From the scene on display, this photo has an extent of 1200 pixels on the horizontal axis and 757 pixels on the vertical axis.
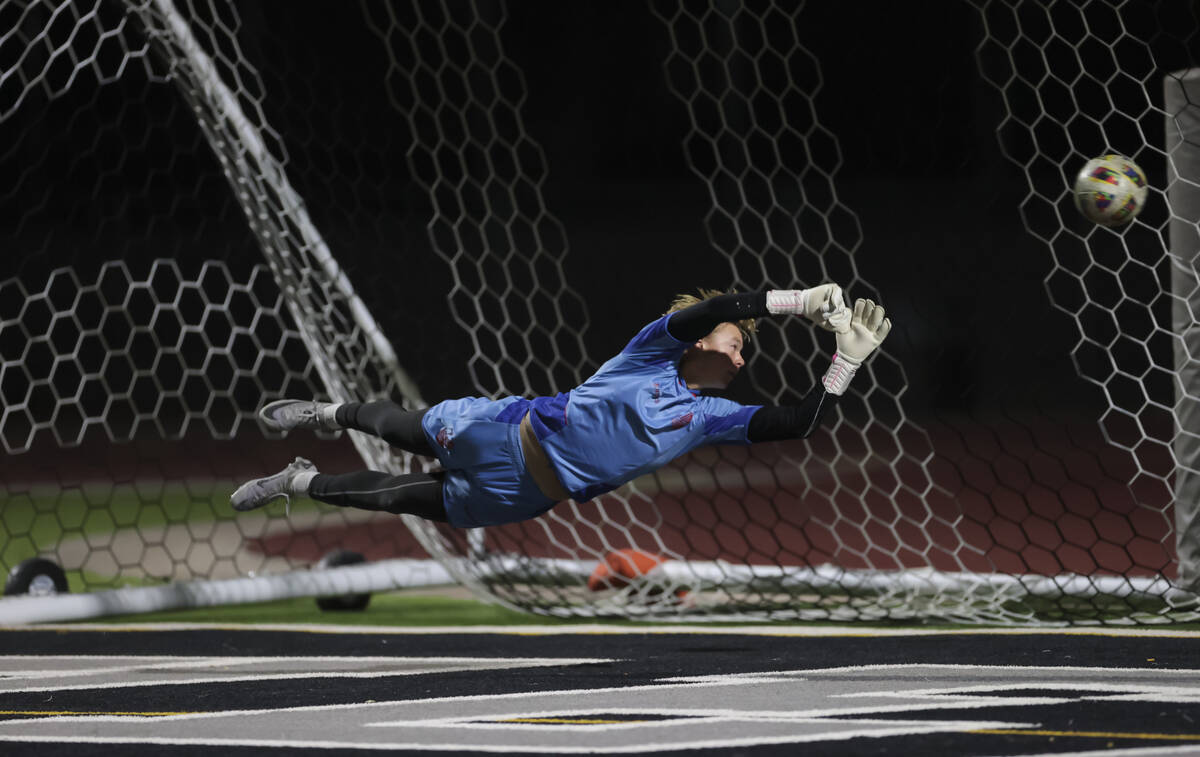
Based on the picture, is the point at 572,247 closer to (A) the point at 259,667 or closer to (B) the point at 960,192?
(B) the point at 960,192

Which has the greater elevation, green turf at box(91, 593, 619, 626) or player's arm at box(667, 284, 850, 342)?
player's arm at box(667, 284, 850, 342)

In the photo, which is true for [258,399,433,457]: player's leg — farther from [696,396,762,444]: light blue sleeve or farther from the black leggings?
[696,396,762,444]: light blue sleeve

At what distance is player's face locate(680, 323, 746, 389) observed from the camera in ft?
16.0

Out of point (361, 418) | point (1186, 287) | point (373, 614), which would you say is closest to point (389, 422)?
point (361, 418)

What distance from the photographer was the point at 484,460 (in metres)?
5.01

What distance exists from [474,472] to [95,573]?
400 centimetres

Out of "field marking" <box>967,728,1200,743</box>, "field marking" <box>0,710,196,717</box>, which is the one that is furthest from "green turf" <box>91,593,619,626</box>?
"field marking" <box>967,728,1200,743</box>

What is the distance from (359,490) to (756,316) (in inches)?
59.6

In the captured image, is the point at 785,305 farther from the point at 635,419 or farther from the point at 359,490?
the point at 359,490

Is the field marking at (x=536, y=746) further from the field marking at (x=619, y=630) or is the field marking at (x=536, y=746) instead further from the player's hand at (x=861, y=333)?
the field marking at (x=619, y=630)

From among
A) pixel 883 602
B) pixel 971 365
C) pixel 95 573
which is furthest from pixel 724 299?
pixel 971 365

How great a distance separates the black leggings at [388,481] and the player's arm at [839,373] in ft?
3.83

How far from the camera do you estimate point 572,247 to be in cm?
2180

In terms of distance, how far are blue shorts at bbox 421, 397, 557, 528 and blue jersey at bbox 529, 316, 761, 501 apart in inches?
6.7
